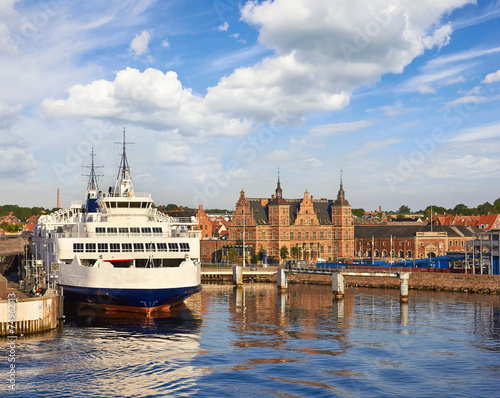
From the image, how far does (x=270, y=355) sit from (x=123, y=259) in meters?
20.3

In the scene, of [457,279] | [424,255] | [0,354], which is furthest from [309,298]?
[424,255]

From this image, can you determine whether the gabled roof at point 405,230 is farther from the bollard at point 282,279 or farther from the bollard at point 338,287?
the bollard at point 338,287

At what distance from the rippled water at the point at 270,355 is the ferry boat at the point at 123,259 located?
2.16 metres

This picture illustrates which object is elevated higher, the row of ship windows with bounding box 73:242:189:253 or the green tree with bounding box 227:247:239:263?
the row of ship windows with bounding box 73:242:189:253

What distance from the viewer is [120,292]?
161ft

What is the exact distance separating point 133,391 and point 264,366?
8.28 m

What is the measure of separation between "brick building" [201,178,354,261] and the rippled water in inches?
2392

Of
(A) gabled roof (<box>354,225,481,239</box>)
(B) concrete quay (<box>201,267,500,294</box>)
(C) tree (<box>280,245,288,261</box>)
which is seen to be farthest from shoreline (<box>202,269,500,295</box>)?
(A) gabled roof (<box>354,225,481,239</box>)

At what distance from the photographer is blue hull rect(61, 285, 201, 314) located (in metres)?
49.3

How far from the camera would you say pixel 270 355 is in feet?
123

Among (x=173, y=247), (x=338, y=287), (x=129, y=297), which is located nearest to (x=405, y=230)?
(x=338, y=287)

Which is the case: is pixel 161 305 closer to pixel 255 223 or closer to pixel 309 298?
pixel 309 298

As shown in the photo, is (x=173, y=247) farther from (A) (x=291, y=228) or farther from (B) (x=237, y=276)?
(A) (x=291, y=228)

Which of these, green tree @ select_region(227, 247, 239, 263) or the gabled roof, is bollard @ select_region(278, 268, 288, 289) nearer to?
green tree @ select_region(227, 247, 239, 263)
